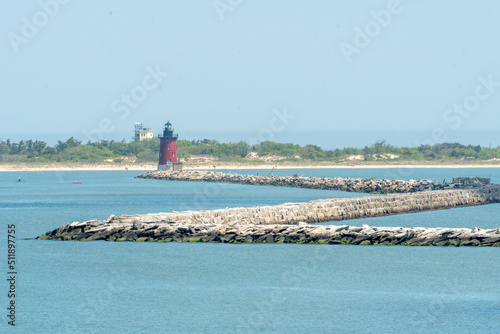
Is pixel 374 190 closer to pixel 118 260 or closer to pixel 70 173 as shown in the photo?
pixel 118 260

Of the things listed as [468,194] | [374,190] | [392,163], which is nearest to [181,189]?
[374,190]

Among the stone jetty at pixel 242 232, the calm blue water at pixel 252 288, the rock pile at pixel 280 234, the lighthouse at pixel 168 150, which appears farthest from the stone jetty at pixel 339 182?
the calm blue water at pixel 252 288

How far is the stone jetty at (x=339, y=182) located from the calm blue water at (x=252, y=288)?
2822cm

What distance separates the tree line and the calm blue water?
8818cm

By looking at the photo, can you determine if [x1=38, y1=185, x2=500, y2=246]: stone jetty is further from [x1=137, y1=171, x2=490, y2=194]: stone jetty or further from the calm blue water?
[x1=137, y1=171, x2=490, y2=194]: stone jetty

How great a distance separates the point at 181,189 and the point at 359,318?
173ft

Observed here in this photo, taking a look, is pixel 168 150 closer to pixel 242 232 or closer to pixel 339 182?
pixel 339 182

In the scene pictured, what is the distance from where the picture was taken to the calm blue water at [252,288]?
16.8m

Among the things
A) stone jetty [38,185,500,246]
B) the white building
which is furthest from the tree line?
stone jetty [38,185,500,246]

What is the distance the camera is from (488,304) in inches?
719

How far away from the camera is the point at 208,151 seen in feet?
394

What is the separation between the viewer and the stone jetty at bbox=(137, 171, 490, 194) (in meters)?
53.2

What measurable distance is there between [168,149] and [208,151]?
39868mm

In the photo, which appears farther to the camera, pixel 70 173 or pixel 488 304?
pixel 70 173
